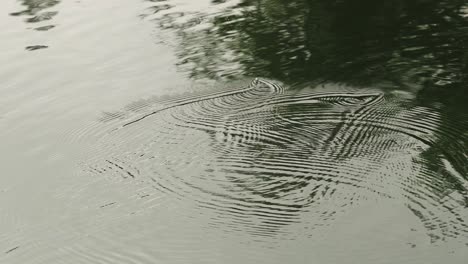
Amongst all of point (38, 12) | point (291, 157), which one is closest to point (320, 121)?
point (291, 157)

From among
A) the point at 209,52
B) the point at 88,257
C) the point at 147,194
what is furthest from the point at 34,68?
Answer: the point at 88,257

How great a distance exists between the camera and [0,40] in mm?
5918

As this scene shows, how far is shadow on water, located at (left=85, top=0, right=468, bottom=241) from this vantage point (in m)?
3.33

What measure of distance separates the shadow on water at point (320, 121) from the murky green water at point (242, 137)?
0.04ft

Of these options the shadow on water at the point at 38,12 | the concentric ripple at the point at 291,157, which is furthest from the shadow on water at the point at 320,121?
the shadow on water at the point at 38,12

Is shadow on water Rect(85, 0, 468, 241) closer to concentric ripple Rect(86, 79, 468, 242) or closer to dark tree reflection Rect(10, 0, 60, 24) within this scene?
concentric ripple Rect(86, 79, 468, 242)

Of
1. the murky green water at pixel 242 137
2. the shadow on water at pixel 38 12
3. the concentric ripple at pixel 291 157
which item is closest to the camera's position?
the murky green water at pixel 242 137

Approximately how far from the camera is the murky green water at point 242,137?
312 centimetres

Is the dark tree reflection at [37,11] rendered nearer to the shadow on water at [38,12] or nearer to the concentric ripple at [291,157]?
the shadow on water at [38,12]

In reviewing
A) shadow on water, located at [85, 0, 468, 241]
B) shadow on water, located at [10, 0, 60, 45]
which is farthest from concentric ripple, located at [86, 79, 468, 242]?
shadow on water, located at [10, 0, 60, 45]

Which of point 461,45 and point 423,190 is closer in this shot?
point 423,190

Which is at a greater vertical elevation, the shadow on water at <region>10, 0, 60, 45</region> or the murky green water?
the shadow on water at <region>10, 0, 60, 45</region>

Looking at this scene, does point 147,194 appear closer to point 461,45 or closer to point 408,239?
point 408,239

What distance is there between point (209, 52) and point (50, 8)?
2.24m
